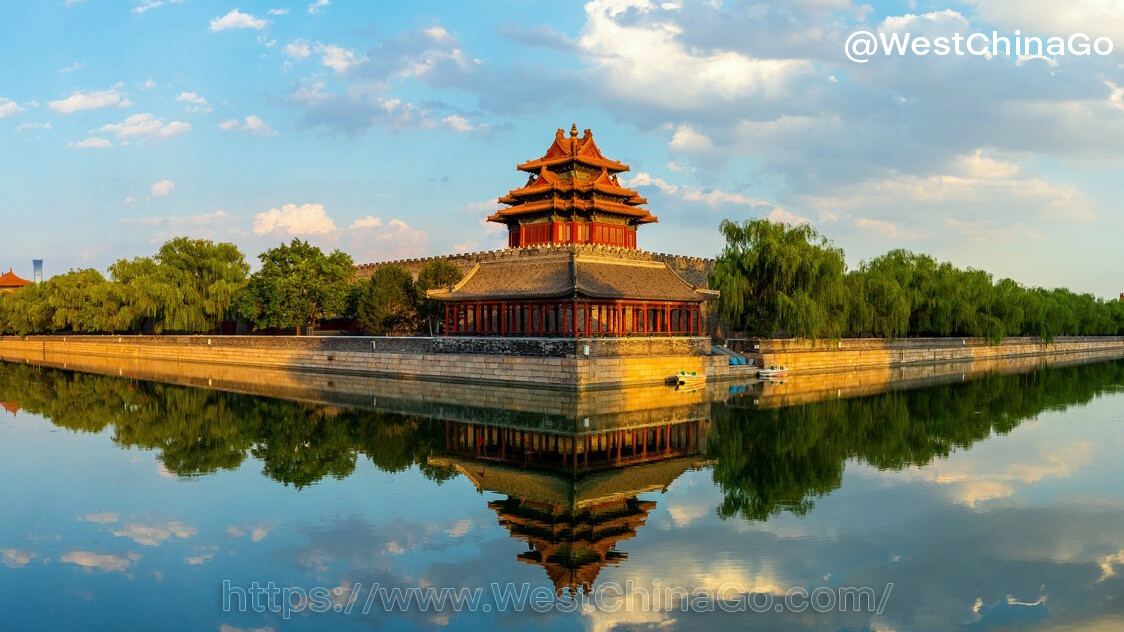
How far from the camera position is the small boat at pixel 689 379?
82.7 ft

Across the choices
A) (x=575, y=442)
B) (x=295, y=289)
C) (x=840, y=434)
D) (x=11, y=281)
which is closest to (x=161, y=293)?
(x=295, y=289)

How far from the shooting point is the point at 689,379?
2533 centimetres

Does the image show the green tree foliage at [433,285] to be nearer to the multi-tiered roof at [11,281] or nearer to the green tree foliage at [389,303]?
the green tree foliage at [389,303]

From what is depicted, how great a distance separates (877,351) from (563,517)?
30.7 m

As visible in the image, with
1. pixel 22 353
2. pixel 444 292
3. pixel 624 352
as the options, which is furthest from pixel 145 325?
pixel 624 352

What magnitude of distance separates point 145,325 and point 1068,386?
47.6m

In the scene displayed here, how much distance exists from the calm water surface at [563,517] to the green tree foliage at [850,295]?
1193cm

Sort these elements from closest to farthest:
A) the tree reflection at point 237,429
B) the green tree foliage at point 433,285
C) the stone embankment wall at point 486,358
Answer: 1. the tree reflection at point 237,429
2. the stone embankment wall at point 486,358
3. the green tree foliage at point 433,285

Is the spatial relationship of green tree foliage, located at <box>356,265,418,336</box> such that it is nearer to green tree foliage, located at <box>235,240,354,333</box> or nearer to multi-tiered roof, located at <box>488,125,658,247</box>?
green tree foliage, located at <box>235,240,354,333</box>

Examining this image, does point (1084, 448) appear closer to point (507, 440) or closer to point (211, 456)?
point (507, 440)

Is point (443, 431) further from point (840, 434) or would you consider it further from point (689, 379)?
point (689, 379)

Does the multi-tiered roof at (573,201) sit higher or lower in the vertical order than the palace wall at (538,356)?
higher

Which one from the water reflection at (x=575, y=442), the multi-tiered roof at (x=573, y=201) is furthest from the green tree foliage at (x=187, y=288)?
the multi-tiered roof at (x=573, y=201)

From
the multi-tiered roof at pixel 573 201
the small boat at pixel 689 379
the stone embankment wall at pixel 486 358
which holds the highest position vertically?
the multi-tiered roof at pixel 573 201
